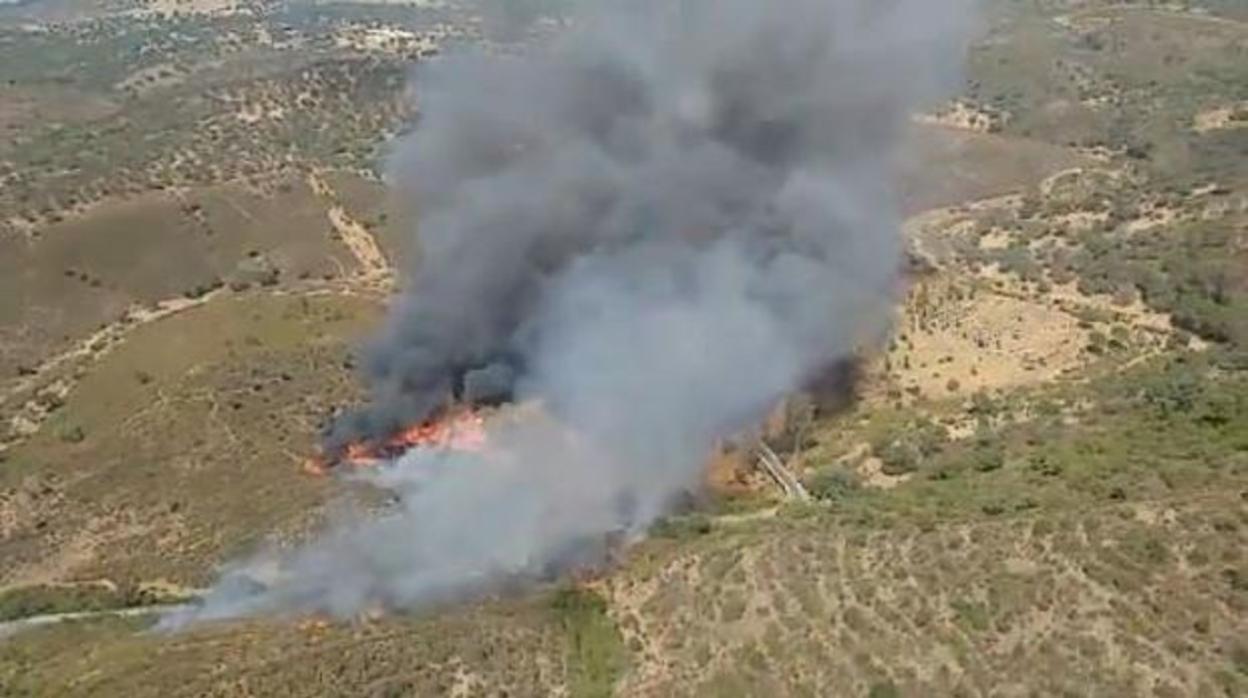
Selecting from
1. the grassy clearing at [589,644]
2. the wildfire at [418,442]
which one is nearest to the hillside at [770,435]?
the grassy clearing at [589,644]

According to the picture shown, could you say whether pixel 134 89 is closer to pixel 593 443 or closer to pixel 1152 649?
pixel 593 443

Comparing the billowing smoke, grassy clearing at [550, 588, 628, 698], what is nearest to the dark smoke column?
the billowing smoke

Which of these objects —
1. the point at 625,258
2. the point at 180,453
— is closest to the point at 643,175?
the point at 625,258

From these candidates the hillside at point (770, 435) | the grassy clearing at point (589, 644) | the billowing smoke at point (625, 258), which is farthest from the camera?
the billowing smoke at point (625, 258)

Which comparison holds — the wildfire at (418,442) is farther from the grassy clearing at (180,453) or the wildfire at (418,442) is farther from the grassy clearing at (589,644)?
the grassy clearing at (589,644)

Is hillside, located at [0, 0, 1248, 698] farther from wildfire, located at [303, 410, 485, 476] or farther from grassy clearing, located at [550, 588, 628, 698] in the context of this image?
wildfire, located at [303, 410, 485, 476]

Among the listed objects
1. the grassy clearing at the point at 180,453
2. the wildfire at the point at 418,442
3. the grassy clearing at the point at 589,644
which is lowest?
the grassy clearing at the point at 180,453
